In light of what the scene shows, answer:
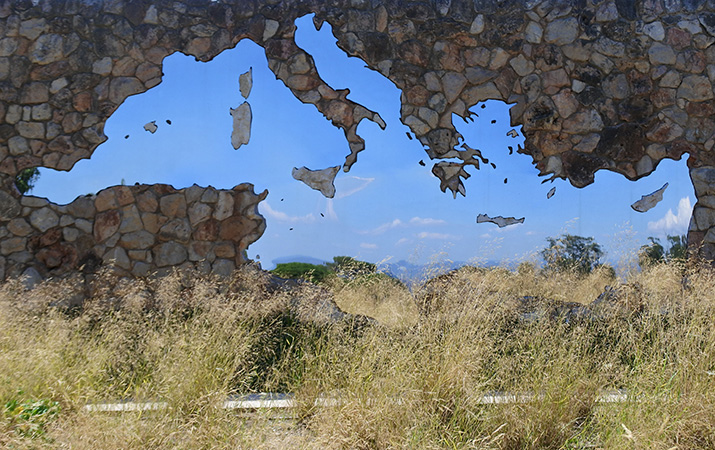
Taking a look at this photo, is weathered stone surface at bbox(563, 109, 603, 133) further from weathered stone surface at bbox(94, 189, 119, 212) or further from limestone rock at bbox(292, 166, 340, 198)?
weathered stone surface at bbox(94, 189, 119, 212)

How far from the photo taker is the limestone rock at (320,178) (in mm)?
6117

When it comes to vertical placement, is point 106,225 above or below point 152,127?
below

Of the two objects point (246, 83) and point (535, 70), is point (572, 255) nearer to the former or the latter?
point (535, 70)

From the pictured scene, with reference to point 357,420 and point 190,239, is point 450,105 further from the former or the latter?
point 357,420

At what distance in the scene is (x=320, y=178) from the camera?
20.1 feet

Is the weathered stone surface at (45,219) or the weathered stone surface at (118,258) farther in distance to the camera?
the weathered stone surface at (45,219)

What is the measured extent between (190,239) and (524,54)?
166 inches

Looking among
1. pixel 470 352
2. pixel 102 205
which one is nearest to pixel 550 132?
pixel 470 352

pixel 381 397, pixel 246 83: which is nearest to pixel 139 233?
pixel 246 83

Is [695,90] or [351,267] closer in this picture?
[351,267]

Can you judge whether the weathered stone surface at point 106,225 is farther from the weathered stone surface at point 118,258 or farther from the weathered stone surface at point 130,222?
the weathered stone surface at point 118,258

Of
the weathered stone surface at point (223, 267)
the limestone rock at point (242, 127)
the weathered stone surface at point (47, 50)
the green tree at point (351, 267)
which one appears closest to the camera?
the green tree at point (351, 267)

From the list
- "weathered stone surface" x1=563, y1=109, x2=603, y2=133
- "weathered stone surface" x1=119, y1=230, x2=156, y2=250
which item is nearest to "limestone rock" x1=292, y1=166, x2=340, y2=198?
"weathered stone surface" x1=119, y1=230, x2=156, y2=250

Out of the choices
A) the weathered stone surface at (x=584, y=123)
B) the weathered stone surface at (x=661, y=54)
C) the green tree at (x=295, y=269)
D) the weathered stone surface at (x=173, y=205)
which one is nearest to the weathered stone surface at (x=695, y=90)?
the weathered stone surface at (x=661, y=54)
